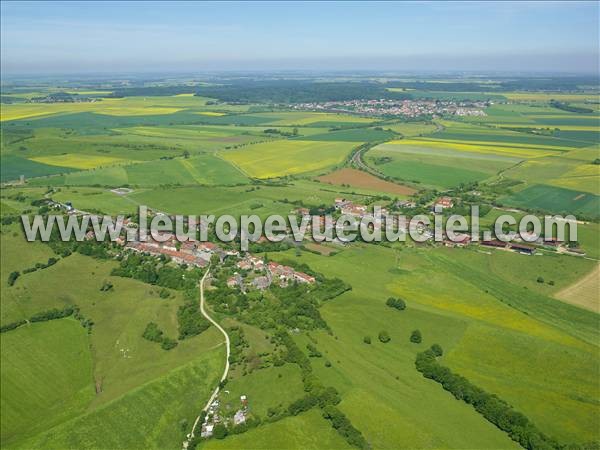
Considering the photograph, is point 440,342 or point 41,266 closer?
point 440,342

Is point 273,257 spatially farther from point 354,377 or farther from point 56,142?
point 56,142

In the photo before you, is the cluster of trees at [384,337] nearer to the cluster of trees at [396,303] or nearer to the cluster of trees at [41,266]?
the cluster of trees at [396,303]

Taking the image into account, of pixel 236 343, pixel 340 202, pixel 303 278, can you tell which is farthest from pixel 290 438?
pixel 340 202

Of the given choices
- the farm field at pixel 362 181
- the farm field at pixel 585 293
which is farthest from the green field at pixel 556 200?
the farm field at pixel 585 293

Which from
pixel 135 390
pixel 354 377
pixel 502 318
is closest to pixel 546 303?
pixel 502 318

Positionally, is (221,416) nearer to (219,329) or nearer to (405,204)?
(219,329)
